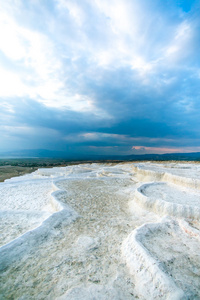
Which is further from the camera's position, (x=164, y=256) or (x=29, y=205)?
(x=29, y=205)

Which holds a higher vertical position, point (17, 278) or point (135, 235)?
point (135, 235)

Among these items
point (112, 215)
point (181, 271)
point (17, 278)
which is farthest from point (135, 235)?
point (17, 278)

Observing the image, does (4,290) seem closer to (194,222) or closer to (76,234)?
(76,234)

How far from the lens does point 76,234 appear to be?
21.5ft

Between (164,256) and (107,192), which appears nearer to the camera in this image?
(164,256)

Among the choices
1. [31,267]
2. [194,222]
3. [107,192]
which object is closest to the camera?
[31,267]

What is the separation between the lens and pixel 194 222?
23.5ft

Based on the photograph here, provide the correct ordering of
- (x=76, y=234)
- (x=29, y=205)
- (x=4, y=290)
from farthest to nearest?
(x=29, y=205) → (x=76, y=234) → (x=4, y=290)

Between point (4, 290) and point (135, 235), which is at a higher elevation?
point (135, 235)

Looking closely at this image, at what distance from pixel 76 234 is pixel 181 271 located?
386cm

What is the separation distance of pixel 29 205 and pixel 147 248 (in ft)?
29.5

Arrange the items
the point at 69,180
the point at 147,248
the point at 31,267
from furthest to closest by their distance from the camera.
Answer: the point at 69,180 → the point at 147,248 → the point at 31,267

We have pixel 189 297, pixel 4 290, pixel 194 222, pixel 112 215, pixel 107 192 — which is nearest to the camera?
pixel 189 297

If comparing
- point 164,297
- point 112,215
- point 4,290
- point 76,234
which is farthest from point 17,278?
point 112,215
